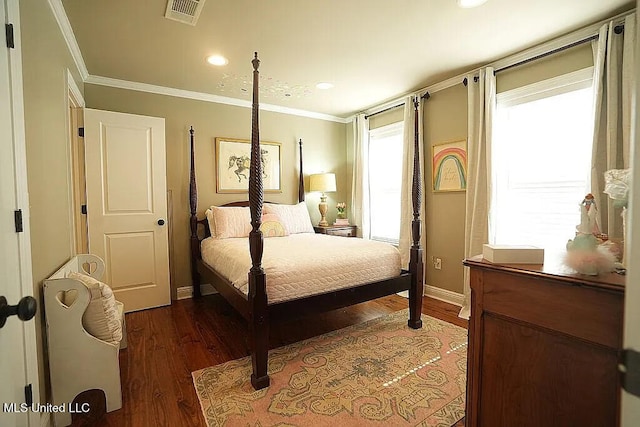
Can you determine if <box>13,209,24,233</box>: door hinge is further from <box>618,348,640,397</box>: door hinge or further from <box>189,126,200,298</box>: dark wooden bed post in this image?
<box>189,126,200,298</box>: dark wooden bed post

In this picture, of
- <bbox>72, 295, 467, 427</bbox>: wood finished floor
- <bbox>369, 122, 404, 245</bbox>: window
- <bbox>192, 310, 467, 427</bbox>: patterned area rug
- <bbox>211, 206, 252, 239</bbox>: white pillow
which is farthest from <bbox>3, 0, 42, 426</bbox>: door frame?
→ <bbox>369, 122, 404, 245</bbox>: window

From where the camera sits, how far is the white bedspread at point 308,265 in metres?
2.00

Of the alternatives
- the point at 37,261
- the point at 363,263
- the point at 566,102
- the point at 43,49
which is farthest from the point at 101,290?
the point at 566,102

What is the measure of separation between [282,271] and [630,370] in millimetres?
1703

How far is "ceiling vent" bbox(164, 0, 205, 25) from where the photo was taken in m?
1.95

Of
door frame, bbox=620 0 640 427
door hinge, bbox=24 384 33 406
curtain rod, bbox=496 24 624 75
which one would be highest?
curtain rod, bbox=496 24 624 75

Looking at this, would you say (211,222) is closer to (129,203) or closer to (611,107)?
(129,203)

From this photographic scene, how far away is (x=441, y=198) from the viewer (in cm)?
341

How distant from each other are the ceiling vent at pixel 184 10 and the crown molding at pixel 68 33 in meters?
0.64

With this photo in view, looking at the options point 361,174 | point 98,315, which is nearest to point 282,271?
point 98,315

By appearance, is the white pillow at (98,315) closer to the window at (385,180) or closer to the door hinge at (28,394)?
the door hinge at (28,394)

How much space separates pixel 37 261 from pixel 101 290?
320mm

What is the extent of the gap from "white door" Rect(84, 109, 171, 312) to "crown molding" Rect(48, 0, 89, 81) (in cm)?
42

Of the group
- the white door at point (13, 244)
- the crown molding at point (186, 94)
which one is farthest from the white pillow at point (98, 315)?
the crown molding at point (186, 94)
